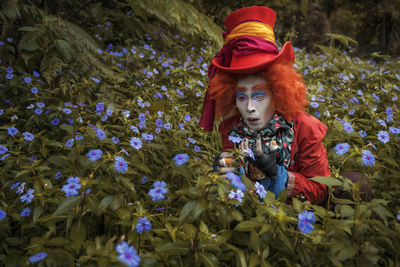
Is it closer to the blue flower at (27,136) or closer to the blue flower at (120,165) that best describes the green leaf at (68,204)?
the blue flower at (120,165)

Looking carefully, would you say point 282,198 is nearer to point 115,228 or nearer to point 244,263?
point 244,263

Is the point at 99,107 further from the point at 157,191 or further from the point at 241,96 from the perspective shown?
the point at 157,191

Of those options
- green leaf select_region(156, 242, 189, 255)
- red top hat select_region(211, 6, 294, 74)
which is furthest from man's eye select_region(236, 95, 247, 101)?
green leaf select_region(156, 242, 189, 255)

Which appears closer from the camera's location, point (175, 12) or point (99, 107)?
point (99, 107)

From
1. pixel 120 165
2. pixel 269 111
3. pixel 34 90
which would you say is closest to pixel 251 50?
pixel 269 111

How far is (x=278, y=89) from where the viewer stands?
1469 millimetres

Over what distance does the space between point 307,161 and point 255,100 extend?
0.42 meters

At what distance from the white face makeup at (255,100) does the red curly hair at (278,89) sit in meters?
0.04

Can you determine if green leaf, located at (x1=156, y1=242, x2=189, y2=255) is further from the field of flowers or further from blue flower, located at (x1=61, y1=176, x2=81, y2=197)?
blue flower, located at (x1=61, y1=176, x2=81, y2=197)

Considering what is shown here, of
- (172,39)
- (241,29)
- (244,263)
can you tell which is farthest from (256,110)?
(172,39)

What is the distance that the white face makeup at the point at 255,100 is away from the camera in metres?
1.47

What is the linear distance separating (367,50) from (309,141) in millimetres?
6904

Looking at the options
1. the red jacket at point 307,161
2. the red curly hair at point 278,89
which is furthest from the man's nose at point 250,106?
the red jacket at point 307,161

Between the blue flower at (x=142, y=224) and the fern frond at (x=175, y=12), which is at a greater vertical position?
the fern frond at (x=175, y=12)
